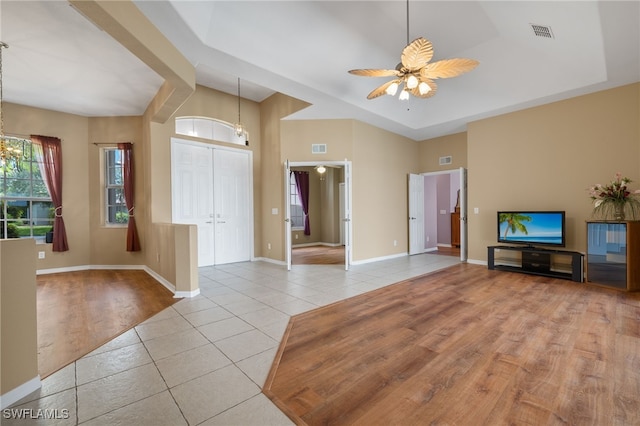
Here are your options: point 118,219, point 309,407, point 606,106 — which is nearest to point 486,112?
point 606,106

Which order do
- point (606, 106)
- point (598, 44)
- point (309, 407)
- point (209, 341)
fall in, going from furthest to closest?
point (606, 106)
point (598, 44)
point (209, 341)
point (309, 407)

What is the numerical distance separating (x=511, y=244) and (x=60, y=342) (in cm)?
679

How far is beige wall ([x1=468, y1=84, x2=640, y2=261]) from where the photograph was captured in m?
4.27

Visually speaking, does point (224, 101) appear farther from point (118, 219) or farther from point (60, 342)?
point (60, 342)

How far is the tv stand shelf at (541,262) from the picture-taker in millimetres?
4379

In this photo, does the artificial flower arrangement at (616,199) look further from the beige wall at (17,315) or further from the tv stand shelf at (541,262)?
the beige wall at (17,315)

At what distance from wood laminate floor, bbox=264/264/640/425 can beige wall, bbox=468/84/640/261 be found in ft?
6.38

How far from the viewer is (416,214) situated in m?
7.28

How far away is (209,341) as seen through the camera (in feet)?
8.18

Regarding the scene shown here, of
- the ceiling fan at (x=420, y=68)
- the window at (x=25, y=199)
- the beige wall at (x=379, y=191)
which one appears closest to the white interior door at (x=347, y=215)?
the beige wall at (x=379, y=191)

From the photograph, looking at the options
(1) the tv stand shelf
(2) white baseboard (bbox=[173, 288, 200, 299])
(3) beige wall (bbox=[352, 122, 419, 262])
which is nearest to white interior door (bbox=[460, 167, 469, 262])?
(1) the tv stand shelf

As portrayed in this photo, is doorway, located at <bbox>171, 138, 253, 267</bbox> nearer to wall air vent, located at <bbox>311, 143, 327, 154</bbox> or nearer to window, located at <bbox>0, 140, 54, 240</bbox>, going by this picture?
wall air vent, located at <bbox>311, 143, 327, 154</bbox>

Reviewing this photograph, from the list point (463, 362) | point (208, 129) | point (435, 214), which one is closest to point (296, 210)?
point (208, 129)

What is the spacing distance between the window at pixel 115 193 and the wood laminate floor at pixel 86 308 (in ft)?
3.92
